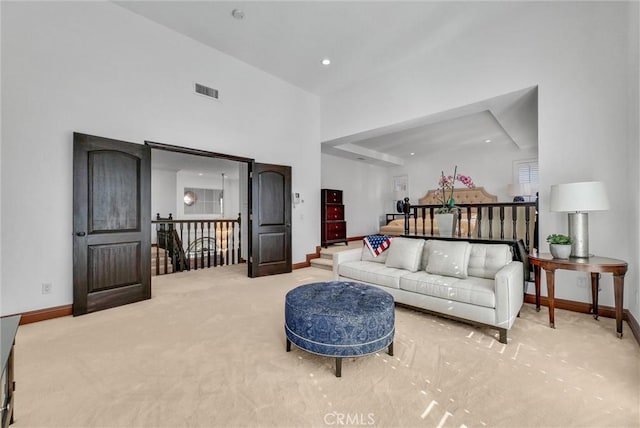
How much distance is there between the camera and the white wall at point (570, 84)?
287 centimetres

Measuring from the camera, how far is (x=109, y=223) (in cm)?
335

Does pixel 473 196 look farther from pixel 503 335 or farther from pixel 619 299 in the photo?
pixel 503 335

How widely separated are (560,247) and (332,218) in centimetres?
494

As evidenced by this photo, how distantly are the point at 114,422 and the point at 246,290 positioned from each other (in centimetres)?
257

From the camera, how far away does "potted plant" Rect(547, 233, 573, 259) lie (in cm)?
267

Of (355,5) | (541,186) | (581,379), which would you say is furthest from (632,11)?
(581,379)

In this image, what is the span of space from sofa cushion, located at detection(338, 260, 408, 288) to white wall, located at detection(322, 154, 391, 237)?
4.48 m

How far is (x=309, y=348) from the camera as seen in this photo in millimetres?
1983

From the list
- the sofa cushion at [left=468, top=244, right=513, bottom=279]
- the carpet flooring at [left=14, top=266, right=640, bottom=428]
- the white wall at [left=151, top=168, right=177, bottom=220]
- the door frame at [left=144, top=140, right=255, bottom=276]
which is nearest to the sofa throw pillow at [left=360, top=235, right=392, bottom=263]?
the carpet flooring at [left=14, top=266, right=640, bottom=428]

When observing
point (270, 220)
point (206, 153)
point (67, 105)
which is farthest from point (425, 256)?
point (67, 105)

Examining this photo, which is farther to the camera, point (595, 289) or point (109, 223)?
point (109, 223)

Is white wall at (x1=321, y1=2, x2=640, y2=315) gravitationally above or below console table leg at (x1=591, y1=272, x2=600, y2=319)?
above

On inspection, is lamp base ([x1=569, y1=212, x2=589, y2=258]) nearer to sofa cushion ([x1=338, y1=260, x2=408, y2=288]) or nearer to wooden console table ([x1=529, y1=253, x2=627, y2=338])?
wooden console table ([x1=529, y1=253, x2=627, y2=338])

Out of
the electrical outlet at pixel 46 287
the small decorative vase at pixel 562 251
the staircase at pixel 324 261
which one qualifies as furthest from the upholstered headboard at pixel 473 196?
the electrical outlet at pixel 46 287
